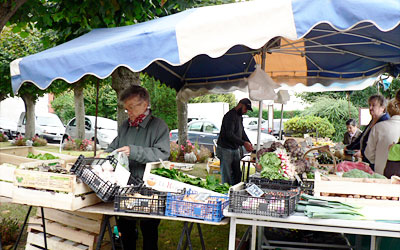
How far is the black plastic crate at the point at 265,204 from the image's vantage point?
2715 mm

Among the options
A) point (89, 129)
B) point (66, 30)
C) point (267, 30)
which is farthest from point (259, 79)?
point (89, 129)

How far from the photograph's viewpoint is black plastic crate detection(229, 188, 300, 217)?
271 cm

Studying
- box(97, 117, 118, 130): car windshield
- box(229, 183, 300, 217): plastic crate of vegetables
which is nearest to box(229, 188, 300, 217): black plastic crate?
box(229, 183, 300, 217): plastic crate of vegetables

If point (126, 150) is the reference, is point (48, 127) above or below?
below

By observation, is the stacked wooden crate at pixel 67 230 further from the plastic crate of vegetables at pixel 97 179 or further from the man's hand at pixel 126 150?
the man's hand at pixel 126 150

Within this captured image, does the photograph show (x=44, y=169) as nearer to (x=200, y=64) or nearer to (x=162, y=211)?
(x=162, y=211)

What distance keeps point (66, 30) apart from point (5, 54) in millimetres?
11197

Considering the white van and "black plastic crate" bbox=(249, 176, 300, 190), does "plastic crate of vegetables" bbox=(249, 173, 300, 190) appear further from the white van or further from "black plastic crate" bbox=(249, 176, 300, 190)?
the white van

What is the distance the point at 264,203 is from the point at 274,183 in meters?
0.59

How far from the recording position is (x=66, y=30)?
5926 mm

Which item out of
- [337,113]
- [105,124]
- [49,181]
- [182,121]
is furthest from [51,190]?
[337,113]

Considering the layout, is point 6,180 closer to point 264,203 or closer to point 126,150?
point 126,150

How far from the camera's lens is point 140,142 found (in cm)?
395

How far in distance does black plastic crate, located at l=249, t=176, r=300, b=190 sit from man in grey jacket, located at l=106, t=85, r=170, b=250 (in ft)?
3.36
